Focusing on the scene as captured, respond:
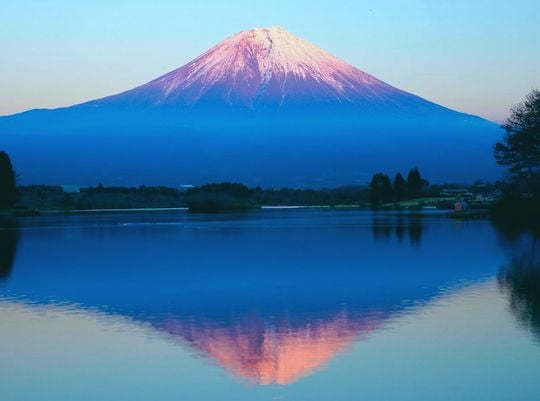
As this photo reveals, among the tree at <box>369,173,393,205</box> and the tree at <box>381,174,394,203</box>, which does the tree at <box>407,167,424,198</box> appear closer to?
the tree at <box>369,173,393,205</box>

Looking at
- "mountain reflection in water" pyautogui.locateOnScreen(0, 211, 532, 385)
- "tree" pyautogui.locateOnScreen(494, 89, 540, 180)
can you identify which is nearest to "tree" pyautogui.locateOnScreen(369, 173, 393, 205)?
"tree" pyautogui.locateOnScreen(494, 89, 540, 180)

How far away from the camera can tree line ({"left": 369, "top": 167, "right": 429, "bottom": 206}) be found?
96.9 metres

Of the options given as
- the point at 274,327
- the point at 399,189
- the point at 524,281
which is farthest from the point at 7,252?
the point at 399,189

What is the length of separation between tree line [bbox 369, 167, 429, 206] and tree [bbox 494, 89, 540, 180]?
37401 millimetres

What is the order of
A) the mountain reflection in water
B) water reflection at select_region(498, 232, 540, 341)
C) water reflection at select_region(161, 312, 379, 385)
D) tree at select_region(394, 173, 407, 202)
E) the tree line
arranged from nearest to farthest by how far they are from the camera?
water reflection at select_region(161, 312, 379, 385)
the mountain reflection in water
water reflection at select_region(498, 232, 540, 341)
the tree line
tree at select_region(394, 173, 407, 202)

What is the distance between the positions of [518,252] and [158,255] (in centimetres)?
1114

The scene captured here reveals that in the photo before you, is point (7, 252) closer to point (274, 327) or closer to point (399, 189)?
point (274, 327)

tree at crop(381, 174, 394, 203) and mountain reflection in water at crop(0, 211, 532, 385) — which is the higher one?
tree at crop(381, 174, 394, 203)

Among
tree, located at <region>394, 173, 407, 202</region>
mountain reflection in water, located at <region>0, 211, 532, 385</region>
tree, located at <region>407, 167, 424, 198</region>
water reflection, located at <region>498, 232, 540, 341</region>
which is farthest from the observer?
tree, located at <region>407, 167, 424, 198</region>

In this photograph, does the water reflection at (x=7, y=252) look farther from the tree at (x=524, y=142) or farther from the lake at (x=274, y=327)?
the tree at (x=524, y=142)

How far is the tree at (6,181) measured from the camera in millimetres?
69256

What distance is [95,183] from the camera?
6919 inches

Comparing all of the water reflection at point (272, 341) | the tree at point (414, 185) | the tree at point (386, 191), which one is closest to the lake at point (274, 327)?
the water reflection at point (272, 341)

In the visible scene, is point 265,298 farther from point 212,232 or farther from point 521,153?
point 521,153
